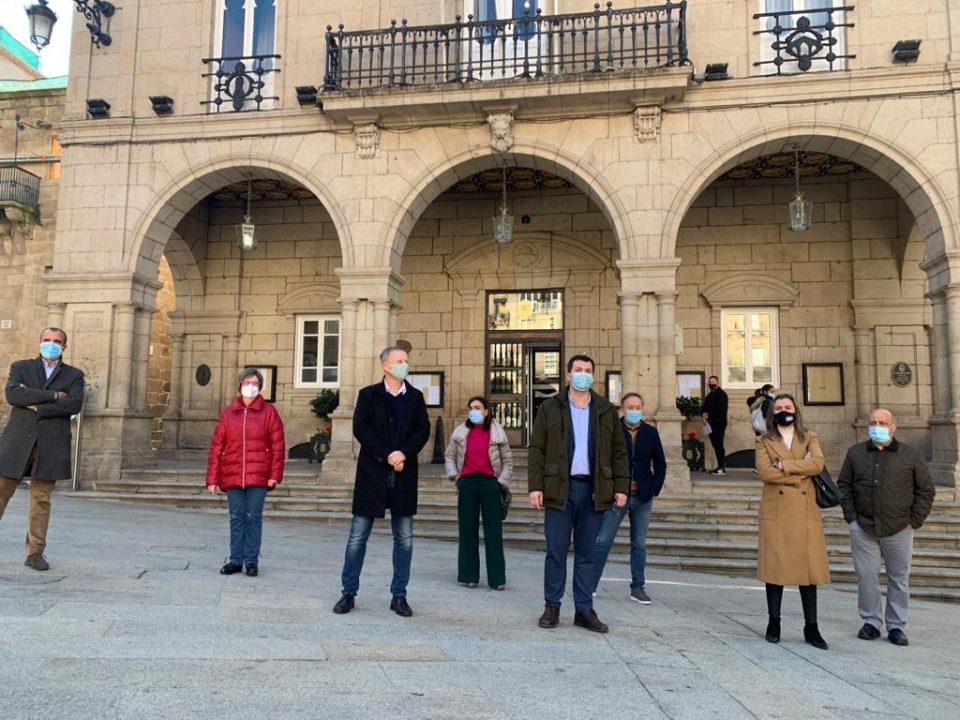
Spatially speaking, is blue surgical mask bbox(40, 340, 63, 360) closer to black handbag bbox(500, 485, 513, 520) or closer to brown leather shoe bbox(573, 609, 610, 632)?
black handbag bbox(500, 485, 513, 520)

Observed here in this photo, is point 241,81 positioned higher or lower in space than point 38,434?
higher

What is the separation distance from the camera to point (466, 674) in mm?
3789

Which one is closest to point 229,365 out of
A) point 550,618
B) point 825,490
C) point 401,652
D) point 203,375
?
point 203,375

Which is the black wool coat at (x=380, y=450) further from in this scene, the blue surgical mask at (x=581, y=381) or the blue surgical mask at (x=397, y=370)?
the blue surgical mask at (x=581, y=381)

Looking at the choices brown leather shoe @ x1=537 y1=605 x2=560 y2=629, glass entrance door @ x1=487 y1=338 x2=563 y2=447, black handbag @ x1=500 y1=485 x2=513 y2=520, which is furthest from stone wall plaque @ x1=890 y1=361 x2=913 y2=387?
brown leather shoe @ x1=537 y1=605 x2=560 y2=629

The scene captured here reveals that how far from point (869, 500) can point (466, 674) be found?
11.4ft

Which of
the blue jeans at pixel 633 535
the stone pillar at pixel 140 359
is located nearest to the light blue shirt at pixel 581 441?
the blue jeans at pixel 633 535

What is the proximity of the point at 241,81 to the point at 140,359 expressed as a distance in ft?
16.4

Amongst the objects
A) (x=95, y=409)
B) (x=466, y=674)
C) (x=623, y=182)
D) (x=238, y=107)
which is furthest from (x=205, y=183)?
(x=466, y=674)

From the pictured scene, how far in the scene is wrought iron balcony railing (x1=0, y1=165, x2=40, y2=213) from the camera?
691 inches

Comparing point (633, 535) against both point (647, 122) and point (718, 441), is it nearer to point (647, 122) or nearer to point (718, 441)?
point (718, 441)

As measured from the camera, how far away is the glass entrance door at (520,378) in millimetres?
14039

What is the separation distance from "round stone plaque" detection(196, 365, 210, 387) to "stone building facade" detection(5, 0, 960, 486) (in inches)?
1.7

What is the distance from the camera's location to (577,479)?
5086 millimetres
